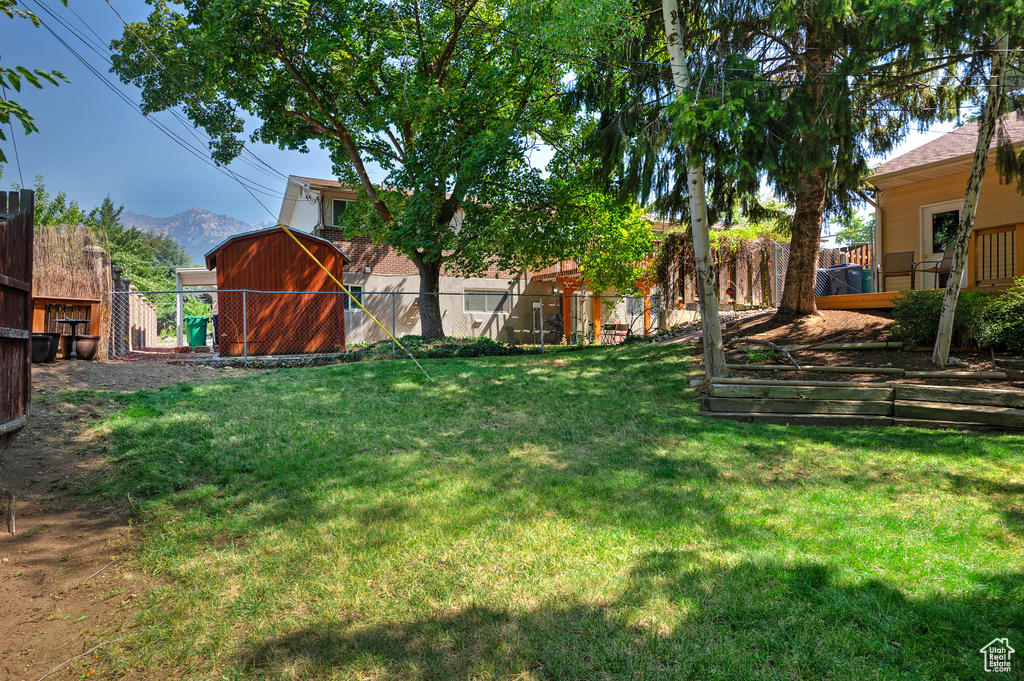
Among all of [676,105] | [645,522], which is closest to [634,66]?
[676,105]

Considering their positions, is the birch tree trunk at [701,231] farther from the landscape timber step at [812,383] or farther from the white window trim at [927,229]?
the white window trim at [927,229]

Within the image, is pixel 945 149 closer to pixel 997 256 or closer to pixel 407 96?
pixel 997 256

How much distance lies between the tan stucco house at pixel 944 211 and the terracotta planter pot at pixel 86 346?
16.9 metres

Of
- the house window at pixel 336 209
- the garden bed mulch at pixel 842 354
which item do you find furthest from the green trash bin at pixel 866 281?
the house window at pixel 336 209

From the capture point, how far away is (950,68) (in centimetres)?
807

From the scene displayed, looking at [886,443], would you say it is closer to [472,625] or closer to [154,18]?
[472,625]

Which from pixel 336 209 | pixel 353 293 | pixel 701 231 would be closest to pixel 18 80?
pixel 701 231

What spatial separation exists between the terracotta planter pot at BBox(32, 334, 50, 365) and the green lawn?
4166mm

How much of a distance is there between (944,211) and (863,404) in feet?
29.8

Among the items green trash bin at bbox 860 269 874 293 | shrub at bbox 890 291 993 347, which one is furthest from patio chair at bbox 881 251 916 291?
green trash bin at bbox 860 269 874 293

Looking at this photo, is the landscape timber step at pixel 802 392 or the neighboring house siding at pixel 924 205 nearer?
the landscape timber step at pixel 802 392

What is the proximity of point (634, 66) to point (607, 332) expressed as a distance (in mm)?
11311

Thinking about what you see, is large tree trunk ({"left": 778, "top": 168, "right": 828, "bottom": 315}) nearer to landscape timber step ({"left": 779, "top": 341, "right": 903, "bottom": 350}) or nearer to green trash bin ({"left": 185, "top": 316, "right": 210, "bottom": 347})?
landscape timber step ({"left": 779, "top": 341, "right": 903, "bottom": 350})

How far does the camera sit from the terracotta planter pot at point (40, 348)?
8.36 meters
